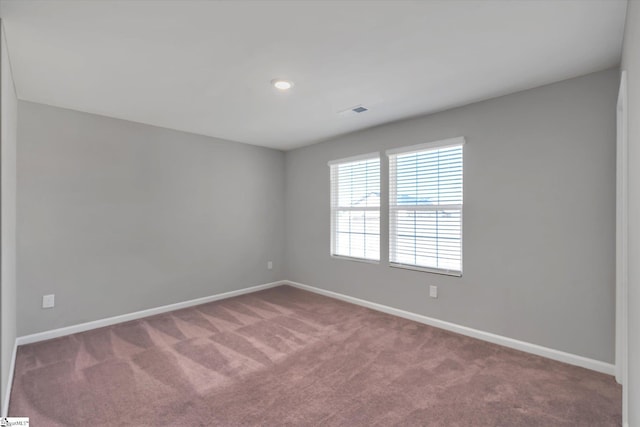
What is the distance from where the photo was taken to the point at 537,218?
107 inches

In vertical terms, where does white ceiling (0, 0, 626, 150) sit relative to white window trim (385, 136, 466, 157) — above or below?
above

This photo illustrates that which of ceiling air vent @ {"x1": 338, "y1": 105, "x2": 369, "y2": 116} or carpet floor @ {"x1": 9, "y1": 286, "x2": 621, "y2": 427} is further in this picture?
ceiling air vent @ {"x1": 338, "y1": 105, "x2": 369, "y2": 116}

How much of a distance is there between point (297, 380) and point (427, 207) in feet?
7.47

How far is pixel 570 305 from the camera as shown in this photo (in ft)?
8.37

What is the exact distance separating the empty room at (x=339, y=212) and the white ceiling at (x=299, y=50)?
0.02 metres

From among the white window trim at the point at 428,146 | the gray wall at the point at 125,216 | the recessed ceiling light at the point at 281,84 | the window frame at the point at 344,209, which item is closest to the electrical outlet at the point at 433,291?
the window frame at the point at 344,209

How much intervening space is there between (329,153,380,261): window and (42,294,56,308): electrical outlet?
132 inches

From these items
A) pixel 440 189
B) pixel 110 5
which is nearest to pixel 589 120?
pixel 440 189

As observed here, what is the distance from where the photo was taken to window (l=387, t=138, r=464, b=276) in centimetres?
328

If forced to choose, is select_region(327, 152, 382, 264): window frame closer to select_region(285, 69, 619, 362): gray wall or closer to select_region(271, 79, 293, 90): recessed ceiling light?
select_region(285, 69, 619, 362): gray wall

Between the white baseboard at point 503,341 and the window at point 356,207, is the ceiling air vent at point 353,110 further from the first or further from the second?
the white baseboard at point 503,341

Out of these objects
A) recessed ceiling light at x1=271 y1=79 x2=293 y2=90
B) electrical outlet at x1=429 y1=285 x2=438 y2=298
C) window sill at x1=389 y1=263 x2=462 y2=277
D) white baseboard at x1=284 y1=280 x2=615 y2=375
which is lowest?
white baseboard at x1=284 y1=280 x2=615 y2=375

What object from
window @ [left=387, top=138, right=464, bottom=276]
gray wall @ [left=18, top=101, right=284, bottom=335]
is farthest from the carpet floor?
window @ [left=387, top=138, right=464, bottom=276]

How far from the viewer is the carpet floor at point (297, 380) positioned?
193 cm
